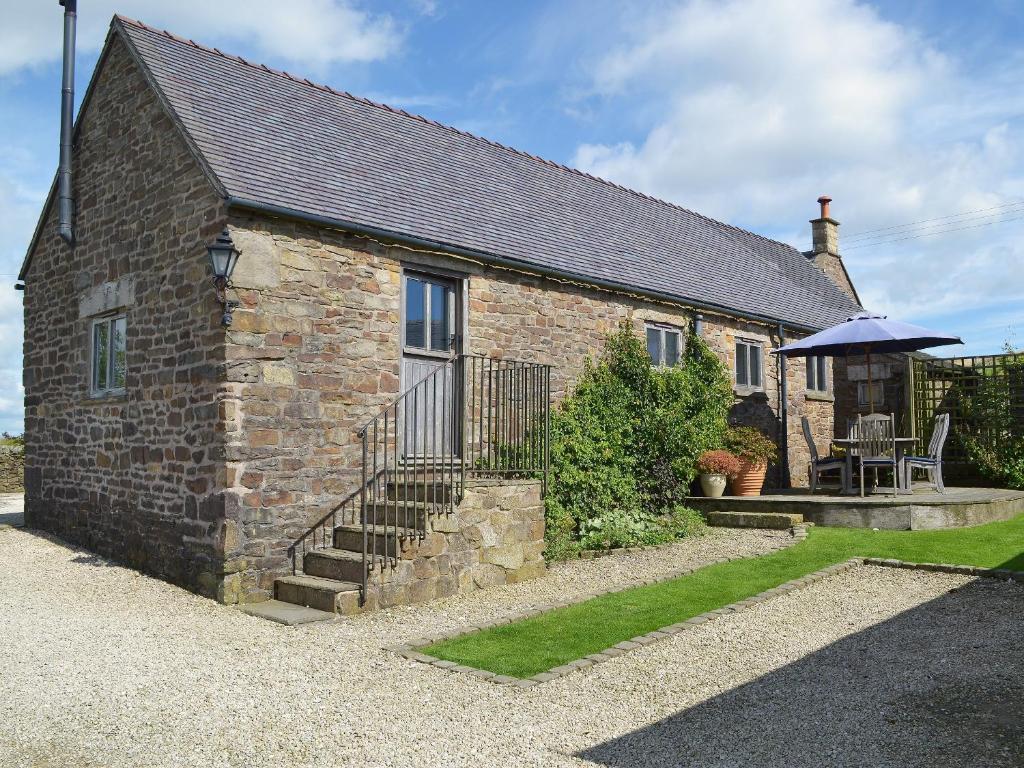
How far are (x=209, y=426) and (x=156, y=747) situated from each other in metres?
4.13

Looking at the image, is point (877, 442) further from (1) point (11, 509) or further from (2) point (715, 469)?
(1) point (11, 509)

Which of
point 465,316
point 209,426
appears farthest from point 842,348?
point 209,426

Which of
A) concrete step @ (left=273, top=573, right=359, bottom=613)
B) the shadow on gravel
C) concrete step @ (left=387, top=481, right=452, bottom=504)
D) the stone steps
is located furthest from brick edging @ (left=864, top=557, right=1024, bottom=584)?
concrete step @ (left=273, top=573, right=359, bottom=613)

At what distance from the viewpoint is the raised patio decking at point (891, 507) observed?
10906mm

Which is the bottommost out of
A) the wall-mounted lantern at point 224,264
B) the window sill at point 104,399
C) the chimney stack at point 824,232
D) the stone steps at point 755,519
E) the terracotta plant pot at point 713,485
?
the stone steps at point 755,519

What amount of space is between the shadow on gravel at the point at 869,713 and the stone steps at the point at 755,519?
4729mm

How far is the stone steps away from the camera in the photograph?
37.0 ft

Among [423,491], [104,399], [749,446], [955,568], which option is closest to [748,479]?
[749,446]

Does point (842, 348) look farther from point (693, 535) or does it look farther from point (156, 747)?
point (156, 747)

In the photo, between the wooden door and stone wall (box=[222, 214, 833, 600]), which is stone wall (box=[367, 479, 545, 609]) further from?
stone wall (box=[222, 214, 833, 600])

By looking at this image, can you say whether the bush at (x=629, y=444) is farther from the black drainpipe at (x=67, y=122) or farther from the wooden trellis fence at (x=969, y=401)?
the black drainpipe at (x=67, y=122)

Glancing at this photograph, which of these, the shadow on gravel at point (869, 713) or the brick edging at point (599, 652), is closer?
the shadow on gravel at point (869, 713)

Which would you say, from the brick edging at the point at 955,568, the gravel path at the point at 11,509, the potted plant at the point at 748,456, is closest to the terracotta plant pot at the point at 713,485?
the potted plant at the point at 748,456

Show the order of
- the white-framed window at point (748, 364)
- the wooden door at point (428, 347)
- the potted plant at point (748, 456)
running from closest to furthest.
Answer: the wooden door at point (428, 347) < the potted plant at point (748, 456) < the white-framed window at point (748, 364)
